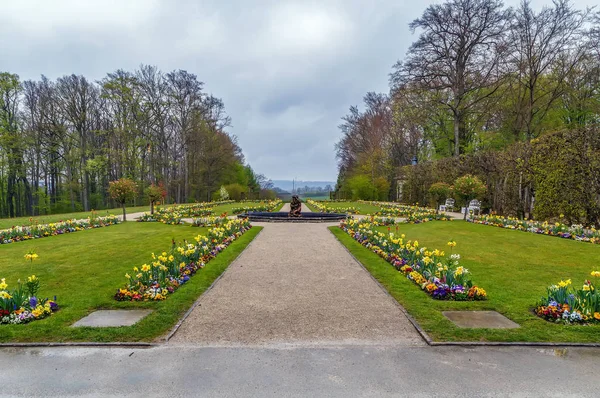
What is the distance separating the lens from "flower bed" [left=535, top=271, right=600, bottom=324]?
3793mm

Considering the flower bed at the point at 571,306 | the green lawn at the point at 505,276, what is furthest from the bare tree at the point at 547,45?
the flower bed at the point at 571,306

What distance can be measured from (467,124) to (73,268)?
100 ft

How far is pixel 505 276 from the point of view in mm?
5926

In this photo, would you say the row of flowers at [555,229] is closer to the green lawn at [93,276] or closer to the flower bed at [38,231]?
the green lawn at [93,276]

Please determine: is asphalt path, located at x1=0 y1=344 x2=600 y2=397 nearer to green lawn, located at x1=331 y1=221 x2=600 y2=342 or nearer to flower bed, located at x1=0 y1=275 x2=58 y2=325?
green lawn, located at x1=331 y1=221 x2=600 y2=342

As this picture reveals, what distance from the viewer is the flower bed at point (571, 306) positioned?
379 cm

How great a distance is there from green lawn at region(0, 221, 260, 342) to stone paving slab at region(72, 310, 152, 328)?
0.12m

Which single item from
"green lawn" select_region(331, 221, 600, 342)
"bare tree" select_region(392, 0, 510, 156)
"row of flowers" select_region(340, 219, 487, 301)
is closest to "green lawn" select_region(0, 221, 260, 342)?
"green lawn" select_region(331, 221, 600, 342)

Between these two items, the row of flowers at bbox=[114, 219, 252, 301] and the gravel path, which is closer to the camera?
the gravel path

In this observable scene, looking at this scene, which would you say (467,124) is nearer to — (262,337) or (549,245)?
(549,245)

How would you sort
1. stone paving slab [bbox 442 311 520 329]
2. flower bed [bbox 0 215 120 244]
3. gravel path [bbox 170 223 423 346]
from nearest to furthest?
gravel path [bbox 170 223 423 346], stone paving slab [bbox 442 311 520 329], flower bed [bbox 0 215 120 244]

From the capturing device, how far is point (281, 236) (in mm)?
10977

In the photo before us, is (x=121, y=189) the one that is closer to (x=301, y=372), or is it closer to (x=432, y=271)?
(x=432, y=271)

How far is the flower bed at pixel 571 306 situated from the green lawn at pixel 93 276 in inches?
183
